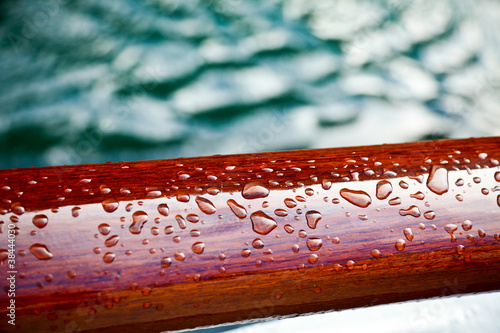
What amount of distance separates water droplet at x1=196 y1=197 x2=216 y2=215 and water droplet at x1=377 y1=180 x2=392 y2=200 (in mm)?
167

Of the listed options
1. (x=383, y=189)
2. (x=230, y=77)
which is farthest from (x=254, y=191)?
(x=230, y=77)

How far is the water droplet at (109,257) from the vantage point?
31 centimetres

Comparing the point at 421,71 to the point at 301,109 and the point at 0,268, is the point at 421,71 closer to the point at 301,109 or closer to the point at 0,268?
the point at 301,109

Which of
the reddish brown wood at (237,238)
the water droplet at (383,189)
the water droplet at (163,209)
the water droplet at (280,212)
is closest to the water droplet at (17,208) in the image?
the reddish brown wood at (237,238)

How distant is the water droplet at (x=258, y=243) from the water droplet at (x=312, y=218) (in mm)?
48

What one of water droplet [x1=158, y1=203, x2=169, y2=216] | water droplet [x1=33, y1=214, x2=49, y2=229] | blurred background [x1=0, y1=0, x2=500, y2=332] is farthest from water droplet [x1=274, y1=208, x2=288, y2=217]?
blurred background [x1=0, y1=0, x2=500, y2=332]

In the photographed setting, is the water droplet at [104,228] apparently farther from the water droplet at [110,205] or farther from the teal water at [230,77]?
the teal water at [230,77]

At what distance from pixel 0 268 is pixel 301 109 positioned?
0.78 meters

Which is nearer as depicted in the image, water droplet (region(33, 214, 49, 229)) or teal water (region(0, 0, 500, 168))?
water droplet (region(33, 214, 49, 229))

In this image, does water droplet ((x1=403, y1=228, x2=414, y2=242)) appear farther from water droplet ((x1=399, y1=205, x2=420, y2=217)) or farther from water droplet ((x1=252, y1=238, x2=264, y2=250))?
water droplet ((x1=252, y1=238, x2=264, y2=250))

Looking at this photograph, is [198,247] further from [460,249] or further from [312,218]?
[460,249]

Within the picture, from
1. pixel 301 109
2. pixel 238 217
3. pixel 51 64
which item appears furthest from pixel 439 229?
pixel 51 64

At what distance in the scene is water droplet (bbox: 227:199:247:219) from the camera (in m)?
0.35

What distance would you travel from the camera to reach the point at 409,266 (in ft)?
1.14
